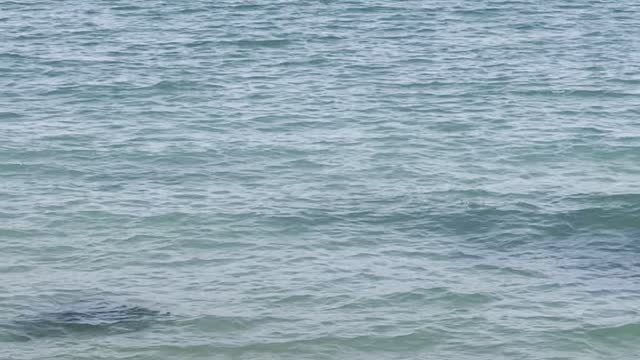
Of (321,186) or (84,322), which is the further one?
(321,186)

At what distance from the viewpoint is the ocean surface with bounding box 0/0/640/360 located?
1387 inches

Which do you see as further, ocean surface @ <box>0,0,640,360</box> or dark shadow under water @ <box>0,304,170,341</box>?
ocean surface @ <box>0,0,640,360</box>

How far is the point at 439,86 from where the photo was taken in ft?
188

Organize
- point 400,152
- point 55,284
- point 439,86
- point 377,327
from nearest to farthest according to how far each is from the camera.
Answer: point 377,327, point 55,284, point 400,152, point 439,86

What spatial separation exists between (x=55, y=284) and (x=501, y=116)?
2132 cm

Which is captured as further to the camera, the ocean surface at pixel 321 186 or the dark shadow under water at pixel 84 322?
the ocean surface at pixel 321 186

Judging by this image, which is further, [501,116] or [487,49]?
[487,49]

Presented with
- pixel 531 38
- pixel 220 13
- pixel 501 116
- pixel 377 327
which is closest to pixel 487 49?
pixel 531 38

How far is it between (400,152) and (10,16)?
1203 inches

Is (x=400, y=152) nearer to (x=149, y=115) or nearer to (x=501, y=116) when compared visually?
(x=501, y=116)

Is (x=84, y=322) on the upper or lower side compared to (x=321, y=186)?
upper

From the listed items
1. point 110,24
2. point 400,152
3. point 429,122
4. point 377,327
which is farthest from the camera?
point 110,24

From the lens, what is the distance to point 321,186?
150 ft

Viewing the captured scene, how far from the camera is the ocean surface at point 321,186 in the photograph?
116 feet
